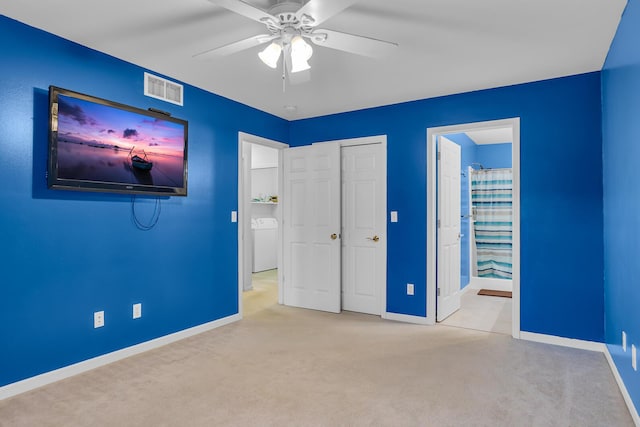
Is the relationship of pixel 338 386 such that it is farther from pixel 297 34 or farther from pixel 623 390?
pixel 297 34

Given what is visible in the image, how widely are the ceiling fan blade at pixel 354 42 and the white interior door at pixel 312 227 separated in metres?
2.22

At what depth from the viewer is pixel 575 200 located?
3303 mm

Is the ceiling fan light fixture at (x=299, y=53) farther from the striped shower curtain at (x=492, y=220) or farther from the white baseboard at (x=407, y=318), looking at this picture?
the striped shower curtain at (x=492, y=220)

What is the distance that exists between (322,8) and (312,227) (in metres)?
3.07

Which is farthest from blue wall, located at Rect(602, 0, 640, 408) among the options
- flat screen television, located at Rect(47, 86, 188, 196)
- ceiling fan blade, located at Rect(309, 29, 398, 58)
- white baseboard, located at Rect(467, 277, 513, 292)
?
flat screen television, located at Rect(47, 86, 188, 196)

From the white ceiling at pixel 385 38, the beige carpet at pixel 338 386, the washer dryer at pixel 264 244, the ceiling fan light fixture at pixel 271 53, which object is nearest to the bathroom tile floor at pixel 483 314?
the beige carpet at pixel 338 386

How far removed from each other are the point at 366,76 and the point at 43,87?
248 cm

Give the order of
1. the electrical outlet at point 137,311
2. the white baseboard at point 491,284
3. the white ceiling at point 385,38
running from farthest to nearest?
the white baseboard at point 491,284 → the electrical outlet at point 137,311 → the white ceiling at point 385,38

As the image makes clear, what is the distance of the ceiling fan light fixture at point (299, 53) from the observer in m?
2.13

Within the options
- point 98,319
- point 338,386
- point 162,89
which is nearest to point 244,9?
point 162,89

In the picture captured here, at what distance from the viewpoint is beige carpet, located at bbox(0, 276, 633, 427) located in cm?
216

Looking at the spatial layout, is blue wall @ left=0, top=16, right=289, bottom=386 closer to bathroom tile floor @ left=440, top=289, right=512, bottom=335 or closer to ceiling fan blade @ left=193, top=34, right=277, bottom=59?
ceiling fan blade @ left=193, top=34, right=277, bottom=59

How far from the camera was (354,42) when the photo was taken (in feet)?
7.18

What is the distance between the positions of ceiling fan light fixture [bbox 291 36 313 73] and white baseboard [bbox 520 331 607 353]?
10.2 feet
